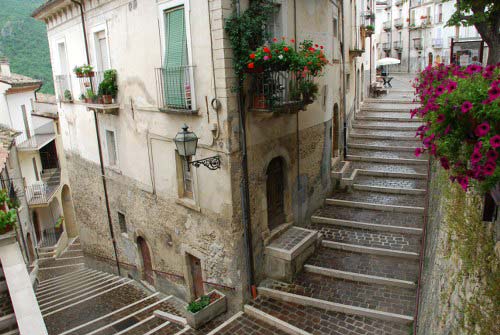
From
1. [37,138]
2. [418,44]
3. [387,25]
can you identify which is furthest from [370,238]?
[387,25]

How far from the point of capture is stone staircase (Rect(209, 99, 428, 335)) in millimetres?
8727

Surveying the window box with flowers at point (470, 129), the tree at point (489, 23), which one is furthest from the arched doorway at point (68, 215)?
the window box with flowers at point (470, 129)

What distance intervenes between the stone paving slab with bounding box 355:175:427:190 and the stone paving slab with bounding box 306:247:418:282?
173 inches

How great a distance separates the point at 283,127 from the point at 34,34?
43306 millimetres

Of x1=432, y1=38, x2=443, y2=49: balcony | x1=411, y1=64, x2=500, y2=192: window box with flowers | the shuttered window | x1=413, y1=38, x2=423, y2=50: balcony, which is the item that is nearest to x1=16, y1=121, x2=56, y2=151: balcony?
the shuttered window

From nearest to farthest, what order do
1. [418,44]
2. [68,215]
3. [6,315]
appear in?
[6,315] → [68,215] → [418,44]

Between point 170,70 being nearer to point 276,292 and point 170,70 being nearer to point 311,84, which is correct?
point 311,84

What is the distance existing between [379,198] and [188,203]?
7.15 meters

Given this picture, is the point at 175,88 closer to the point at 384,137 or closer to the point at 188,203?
the point at 188,203

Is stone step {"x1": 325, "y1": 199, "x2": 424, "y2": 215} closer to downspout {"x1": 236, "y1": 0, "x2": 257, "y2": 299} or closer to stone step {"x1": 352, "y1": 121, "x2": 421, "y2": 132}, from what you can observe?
downspout {"x1": 236, "y1": 0, "x2": 257, "y2": 299}

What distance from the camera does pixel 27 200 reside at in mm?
24453

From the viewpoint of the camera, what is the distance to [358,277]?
32.5 ft

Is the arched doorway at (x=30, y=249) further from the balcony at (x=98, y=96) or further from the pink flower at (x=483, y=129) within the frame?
the pink flower at (x=483, y=129)

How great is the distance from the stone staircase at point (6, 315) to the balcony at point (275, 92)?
633 cm
